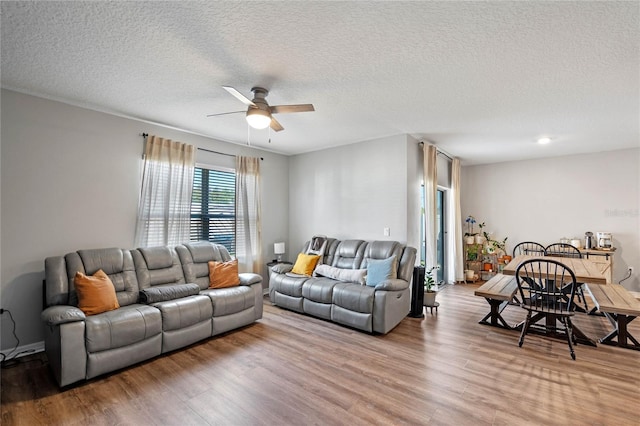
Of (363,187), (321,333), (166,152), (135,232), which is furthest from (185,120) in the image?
(321,333)

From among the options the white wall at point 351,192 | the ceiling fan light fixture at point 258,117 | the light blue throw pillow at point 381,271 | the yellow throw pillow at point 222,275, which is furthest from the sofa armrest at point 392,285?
the ceiling fan light fixture at point 258,117

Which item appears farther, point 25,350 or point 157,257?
point 157,257

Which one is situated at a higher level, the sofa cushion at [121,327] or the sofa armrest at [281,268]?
the sofa armrest at [281,268]

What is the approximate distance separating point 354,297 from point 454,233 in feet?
11.8

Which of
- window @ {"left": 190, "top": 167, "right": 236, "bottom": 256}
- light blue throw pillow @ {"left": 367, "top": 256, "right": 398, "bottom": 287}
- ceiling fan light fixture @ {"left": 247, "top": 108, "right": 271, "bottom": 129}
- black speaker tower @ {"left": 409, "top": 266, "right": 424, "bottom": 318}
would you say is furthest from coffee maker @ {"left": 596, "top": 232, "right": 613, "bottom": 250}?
window @ {"left": 190, "top": 167, "right": 236, "bottom": 256}

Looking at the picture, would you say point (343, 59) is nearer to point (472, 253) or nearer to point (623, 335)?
point (623, 335)

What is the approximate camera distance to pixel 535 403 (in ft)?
7.41

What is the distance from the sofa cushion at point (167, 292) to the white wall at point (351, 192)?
2570 mm

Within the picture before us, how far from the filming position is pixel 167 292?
10.9 ft

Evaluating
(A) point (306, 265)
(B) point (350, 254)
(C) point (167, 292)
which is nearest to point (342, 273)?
(B) point (350, 254)

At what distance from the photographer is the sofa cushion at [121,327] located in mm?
2551

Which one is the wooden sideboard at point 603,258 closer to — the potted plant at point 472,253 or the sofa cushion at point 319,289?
the potted plant at point 472,253

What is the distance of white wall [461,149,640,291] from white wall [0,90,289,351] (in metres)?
6.96

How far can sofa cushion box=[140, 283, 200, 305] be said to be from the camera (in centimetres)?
321
